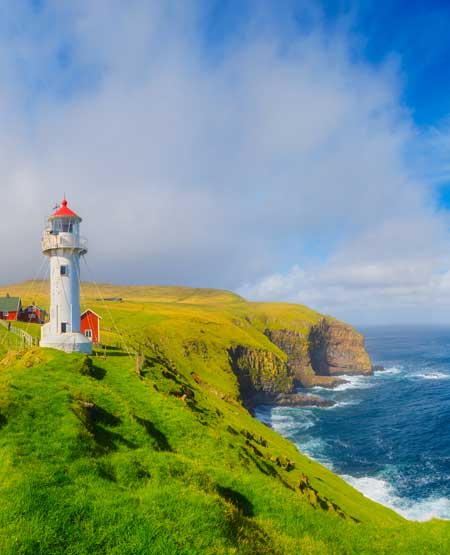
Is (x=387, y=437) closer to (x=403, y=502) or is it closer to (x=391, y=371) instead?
(x=403, y=502)

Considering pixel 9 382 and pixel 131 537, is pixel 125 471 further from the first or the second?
pixel 9 382

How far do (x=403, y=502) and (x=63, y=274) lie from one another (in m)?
52.1

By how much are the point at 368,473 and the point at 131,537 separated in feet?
191

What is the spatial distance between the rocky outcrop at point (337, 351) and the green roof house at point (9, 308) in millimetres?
121787

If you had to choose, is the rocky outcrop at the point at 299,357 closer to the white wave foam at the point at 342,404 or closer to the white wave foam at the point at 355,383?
the white wave foam at the point at 355,383

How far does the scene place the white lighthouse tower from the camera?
39.2 m

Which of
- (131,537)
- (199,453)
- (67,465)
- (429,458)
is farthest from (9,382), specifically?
(429,458)

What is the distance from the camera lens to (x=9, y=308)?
204ft

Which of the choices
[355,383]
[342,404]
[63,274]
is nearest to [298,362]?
[355,383]

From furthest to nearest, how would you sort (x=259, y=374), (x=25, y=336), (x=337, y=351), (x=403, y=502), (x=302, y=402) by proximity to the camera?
(x=337, y=351) < (x=259, y=374) < (x=302, y=402) < (x=403, y=502) < (x=25, y=336)

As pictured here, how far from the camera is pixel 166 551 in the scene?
11.8m

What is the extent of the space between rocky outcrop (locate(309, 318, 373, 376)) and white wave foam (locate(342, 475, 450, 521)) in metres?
101

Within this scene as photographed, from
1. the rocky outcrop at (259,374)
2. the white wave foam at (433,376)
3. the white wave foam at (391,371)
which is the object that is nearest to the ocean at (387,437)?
the white wave foam at (433,376)

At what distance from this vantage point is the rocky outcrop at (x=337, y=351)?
526 ft
